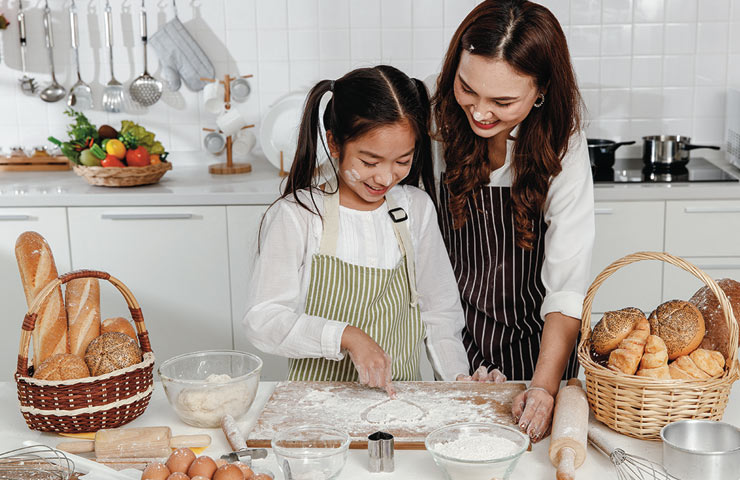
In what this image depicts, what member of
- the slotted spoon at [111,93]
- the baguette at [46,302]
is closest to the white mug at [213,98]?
the slotted spoon at [111,93]

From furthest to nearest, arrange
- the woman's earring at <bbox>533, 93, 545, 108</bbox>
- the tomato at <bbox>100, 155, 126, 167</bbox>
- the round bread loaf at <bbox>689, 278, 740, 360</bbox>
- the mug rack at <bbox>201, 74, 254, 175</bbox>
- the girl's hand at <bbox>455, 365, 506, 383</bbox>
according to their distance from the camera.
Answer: the mug rack at <bbox>201, 74, 254, 175</bbox> → the tomato at <bbox>100, 155, 126, 167</bbox> → the woman's earring at <bbox>533, 93, 545, 108</bbox> → the girl's hand at <bbox>455, 365, 506, 383</bbox> → the round bread loaf at <bbox>689, 278, 740, 360</bbox>

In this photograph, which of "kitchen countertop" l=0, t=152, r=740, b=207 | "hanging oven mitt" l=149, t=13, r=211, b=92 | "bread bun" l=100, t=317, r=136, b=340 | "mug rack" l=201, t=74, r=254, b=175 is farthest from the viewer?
"hanging oven mitt" l=149, t=13, r=211, b=92

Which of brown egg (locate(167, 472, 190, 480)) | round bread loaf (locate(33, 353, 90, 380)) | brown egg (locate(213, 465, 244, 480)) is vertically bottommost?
brown egg (locate(213, 465, 244, 480))

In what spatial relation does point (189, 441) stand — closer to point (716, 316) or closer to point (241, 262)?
point (716, 316)

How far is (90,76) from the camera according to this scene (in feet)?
11.0

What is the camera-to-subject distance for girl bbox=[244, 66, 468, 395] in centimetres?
152

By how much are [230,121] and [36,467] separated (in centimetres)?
220

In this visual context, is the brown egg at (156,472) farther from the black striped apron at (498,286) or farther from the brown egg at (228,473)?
the black striped apron at (498,286)

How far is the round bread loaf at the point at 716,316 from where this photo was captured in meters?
1.25

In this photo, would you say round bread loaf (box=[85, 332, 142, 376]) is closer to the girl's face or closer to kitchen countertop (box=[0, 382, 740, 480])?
kitchen countertop (box=[0, 382, 740, 480])

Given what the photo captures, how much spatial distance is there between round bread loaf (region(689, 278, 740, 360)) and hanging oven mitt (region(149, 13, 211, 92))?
2.40 meters

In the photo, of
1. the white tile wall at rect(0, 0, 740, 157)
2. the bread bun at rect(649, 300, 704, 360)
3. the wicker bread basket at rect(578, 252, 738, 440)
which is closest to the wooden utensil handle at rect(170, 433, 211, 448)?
the wicker bread basket at rect(578, 252, 738, 440)

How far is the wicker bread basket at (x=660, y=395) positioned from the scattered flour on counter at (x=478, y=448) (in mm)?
193

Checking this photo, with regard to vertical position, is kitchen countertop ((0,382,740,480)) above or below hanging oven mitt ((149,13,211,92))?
below
